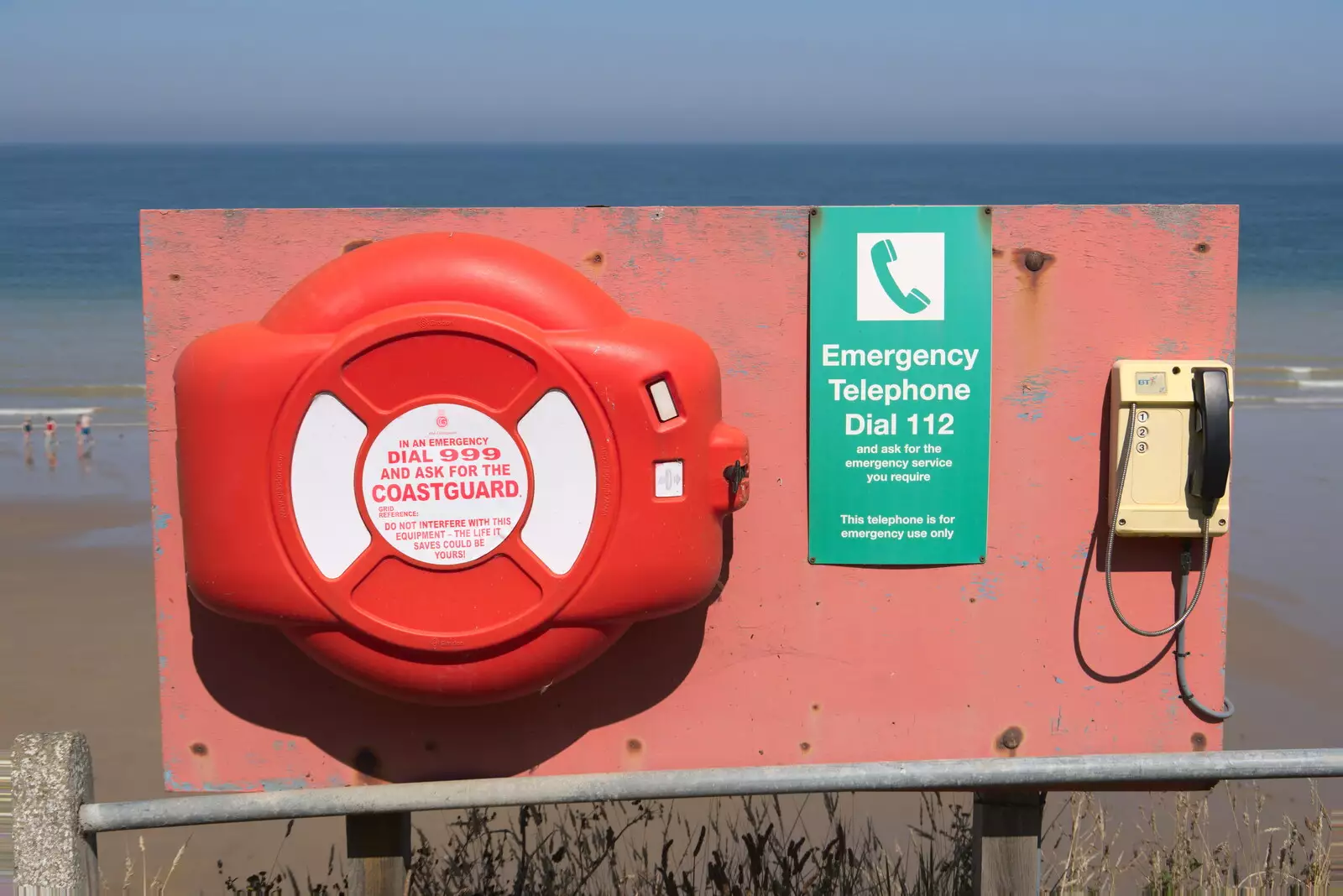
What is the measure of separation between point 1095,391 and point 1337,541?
6.40 metres

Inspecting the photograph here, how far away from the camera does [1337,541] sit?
7.93 metres

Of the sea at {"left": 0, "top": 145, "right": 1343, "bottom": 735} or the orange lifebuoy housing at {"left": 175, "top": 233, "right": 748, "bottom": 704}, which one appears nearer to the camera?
the orange lifebuoy housing at {"left": 175, "top": 233, "right": 748, "bottom": 704}

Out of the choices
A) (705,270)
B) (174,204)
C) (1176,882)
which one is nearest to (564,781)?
(705,270)

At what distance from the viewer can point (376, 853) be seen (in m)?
2.40

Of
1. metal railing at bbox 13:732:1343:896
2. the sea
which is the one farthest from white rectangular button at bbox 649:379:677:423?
the sea

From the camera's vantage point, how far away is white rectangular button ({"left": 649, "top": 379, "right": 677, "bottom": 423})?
212cm

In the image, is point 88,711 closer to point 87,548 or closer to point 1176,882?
point 87,548

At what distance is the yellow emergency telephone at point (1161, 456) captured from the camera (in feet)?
7.53

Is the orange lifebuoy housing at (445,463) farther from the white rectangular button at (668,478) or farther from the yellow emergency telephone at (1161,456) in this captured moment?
the yellow emergency telephone at (1161,456)

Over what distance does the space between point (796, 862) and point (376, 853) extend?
0.89 meters

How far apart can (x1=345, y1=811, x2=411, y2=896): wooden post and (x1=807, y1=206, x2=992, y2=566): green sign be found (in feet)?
3.13

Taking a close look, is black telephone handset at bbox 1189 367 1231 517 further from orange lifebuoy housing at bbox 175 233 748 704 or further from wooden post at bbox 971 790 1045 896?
orange lifebuoy housing at bbox 175 233 748 704

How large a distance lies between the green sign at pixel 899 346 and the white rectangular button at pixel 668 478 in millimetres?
313

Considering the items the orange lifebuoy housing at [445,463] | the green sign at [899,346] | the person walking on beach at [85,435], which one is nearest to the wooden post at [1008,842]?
the green sign at [899,346]
